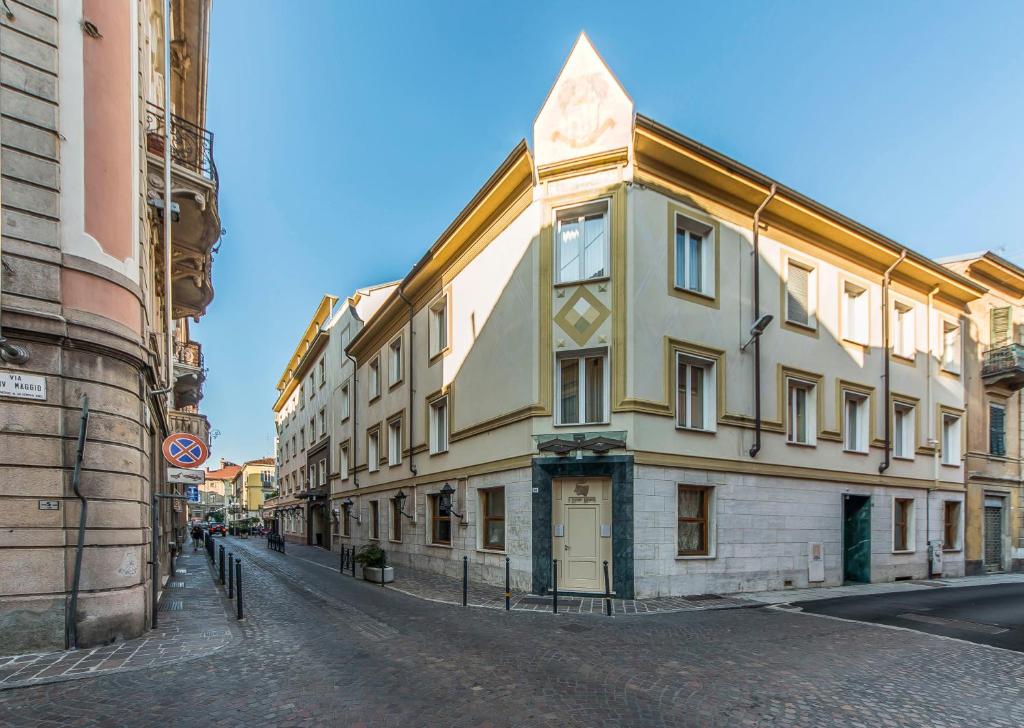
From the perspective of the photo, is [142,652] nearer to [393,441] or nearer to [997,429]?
[393,441]

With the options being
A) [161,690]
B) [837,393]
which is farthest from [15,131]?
[837,393]

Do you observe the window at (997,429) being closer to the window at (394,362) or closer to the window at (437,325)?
the window at (437,325)

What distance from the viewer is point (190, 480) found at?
9.28 m

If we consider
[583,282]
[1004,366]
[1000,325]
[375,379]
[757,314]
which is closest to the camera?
[583,282]

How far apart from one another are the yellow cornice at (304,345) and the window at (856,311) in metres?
29.2

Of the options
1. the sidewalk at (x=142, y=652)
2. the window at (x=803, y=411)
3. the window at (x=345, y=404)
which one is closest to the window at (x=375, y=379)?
the window at (x=345, y=404)

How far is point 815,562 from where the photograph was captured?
49.2ft

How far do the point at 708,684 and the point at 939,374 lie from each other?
17890 millimetres

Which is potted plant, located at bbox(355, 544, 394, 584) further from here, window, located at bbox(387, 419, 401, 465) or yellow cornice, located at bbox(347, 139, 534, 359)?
yellow cornice, located at bbox(347, 139, 534, 359)

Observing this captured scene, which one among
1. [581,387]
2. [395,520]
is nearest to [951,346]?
[581,387]

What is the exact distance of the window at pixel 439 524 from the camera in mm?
17719

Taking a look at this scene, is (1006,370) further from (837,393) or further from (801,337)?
(801,337)

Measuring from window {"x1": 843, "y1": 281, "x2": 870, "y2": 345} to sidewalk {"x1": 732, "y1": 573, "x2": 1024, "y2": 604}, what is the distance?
665 centimetres

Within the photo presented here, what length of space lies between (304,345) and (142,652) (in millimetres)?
40855
